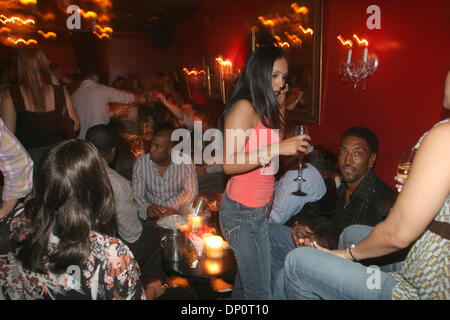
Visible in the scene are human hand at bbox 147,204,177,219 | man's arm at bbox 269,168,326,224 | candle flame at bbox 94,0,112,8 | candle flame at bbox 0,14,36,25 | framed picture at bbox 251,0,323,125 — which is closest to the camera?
man's arm at bbox 269,168,326,224

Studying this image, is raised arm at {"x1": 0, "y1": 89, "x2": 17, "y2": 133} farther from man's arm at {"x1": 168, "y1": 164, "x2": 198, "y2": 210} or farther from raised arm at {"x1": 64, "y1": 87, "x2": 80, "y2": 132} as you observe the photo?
man's arm at {"x1": 168, "y1": 164, "x2": 198, "y2": 210}

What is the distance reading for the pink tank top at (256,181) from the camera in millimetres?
1584

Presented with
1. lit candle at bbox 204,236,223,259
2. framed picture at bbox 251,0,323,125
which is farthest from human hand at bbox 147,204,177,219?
framed picture at bbox 251,0,323,125

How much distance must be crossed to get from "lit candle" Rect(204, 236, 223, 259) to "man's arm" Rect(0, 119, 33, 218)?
1.03 m

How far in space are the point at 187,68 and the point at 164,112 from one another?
3.96 metres

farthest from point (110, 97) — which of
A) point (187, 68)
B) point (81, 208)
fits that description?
point (187, 68)

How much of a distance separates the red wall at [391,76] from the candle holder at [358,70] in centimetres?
5

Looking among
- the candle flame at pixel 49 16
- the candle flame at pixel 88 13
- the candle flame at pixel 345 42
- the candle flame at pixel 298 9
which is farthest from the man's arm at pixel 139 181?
the candle flame at pixel 49 16

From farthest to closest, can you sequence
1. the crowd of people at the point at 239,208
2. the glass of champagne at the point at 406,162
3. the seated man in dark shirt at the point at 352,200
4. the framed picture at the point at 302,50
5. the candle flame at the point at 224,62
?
the candle flame at the point at 224,62, the framed picture at the point at 302,50, the seated man in dark shirt at the point at 352,200, the glass of champagne at the point at 406,162, the crowd of people at the point at 239,208

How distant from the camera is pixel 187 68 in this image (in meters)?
9.42

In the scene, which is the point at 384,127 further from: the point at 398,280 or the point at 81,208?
the point at 81,208

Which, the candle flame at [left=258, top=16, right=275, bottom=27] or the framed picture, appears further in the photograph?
the candle flame at [left=258, top=16, right=275, bottom=27]

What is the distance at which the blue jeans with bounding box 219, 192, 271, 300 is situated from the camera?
162 cm

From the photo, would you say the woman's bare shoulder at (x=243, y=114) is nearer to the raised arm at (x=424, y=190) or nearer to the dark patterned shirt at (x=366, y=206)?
the raised arm at (x=424, y=190)
